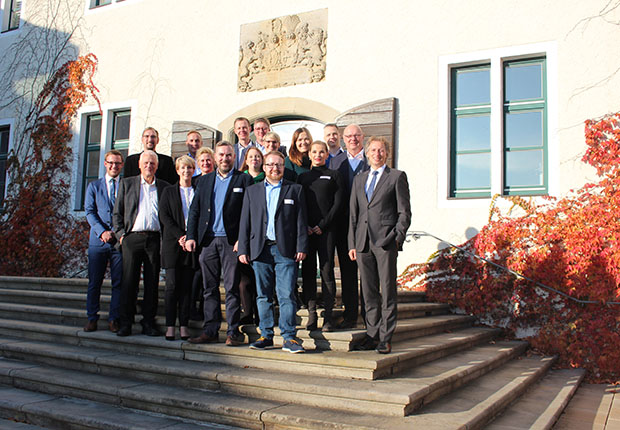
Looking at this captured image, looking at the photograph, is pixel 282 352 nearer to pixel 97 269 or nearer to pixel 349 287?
pixel 349 287

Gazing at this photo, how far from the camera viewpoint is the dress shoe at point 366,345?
4.34 metres

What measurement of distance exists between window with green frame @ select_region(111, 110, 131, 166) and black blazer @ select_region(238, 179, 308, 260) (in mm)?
5904

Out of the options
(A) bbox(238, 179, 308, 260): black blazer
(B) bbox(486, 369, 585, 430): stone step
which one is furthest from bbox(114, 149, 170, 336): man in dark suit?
(B) bbox(486, 369, 585, 430): stone step

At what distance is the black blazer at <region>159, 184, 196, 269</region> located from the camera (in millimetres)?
4961

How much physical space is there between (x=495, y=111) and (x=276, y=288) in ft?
13.4

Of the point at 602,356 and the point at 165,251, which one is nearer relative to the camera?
the point at 165,251

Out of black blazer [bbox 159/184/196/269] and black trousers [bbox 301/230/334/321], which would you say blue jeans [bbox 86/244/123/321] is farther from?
black trousers [bbox 301/230/334/321]

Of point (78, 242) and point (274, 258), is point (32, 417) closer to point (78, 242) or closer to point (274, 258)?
point (274, 258)

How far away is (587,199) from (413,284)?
7.27ft

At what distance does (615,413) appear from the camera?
4562mm

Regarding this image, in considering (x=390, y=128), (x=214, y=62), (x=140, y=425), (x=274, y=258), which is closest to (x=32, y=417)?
(x=140, y=425)

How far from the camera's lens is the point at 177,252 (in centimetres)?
497

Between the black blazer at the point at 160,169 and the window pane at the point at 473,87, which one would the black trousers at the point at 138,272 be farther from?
the window pane at the point at 473,87

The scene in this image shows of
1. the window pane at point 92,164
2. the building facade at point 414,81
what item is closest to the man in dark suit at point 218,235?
the building facade at point 414,81
